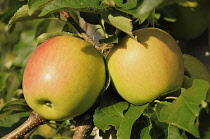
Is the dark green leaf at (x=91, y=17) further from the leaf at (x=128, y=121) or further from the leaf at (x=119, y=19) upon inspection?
the leaf at (x=128, y=121)

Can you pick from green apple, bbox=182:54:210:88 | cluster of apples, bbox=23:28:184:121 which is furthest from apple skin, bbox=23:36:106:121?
green apple, bbox=182:54:210:88

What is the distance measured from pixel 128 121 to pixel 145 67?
0.11m

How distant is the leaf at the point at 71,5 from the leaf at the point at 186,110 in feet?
0.74

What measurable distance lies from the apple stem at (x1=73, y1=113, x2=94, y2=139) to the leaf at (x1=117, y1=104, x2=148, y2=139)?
0.10 meters

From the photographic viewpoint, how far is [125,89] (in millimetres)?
784

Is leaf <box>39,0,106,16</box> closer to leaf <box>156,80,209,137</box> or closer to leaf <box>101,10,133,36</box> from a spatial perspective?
leaf <box>101,10,133,36</box>

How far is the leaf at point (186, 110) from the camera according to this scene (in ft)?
2.09

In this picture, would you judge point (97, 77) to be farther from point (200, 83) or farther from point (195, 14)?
point (195, 14)

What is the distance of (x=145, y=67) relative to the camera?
76cm

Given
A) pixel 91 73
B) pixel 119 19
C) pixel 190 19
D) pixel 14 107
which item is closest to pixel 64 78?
pixel 91 73

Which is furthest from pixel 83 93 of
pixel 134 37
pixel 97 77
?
pixel 134 37

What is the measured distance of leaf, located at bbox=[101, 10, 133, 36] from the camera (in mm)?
740

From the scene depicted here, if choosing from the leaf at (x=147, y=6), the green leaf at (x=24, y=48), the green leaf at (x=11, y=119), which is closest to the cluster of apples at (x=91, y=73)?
the leaf at (x=147, y=6)

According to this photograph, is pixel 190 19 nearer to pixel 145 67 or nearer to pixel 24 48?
pixel 145 67
